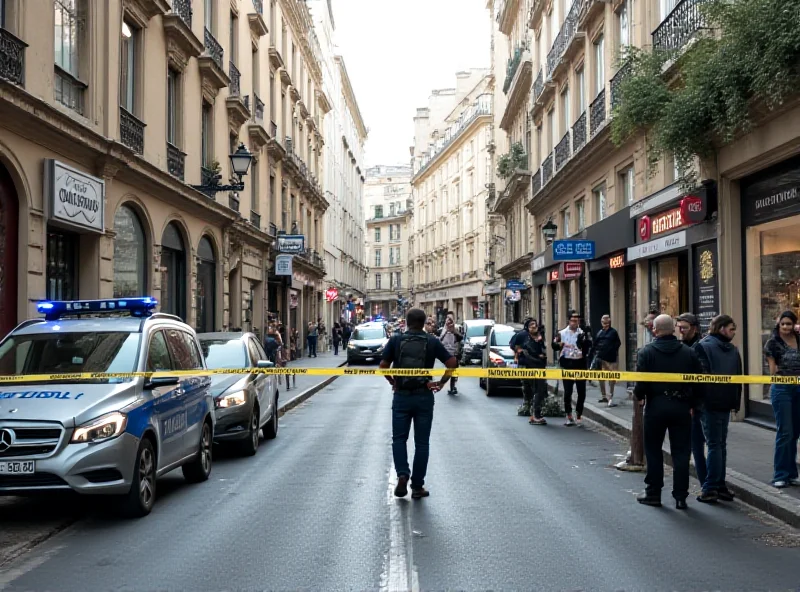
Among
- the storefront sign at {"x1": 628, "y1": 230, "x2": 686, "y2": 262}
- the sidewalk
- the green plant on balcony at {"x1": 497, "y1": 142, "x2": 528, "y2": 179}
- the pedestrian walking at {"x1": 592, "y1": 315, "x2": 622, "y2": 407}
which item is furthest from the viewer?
the green plant on balcony at {"x1": 497, "y1": 142, "x2": 528, "y2": 179}

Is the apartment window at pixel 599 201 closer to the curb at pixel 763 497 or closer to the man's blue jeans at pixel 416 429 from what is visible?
the curb at pixel 763 497

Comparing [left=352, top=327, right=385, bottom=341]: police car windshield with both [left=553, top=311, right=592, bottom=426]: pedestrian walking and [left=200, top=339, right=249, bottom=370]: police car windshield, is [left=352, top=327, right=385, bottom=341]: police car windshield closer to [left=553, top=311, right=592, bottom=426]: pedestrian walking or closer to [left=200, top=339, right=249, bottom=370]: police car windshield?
[left=553, top=311, right=592, bottom=426]: pedestrian walking

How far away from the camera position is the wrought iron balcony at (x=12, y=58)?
11617 millimetres

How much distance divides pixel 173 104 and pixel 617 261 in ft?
38.9

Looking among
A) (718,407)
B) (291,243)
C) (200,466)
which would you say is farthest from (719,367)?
(291,243)

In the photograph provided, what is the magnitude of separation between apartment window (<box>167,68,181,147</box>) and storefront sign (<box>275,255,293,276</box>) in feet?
39.3

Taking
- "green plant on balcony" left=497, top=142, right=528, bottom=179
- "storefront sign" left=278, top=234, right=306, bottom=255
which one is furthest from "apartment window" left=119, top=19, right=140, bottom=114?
"green plant on balcony" left=497, top=142, right=528, bottom=179

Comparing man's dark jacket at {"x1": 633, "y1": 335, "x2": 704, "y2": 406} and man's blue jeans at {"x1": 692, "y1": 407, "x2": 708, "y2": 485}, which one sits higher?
man's dark jacket at {"x1": 633, "y1": 335, "x2": 704, "y2": 406}

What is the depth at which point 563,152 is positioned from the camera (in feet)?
91.8

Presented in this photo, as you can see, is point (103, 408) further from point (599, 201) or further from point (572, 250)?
point (599, 201)

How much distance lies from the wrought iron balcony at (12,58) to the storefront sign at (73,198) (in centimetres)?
135

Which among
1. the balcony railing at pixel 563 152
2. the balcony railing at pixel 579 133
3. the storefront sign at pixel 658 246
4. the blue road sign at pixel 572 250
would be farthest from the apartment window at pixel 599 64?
the storefront sign at pixel 658 246

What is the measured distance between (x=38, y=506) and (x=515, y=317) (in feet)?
121

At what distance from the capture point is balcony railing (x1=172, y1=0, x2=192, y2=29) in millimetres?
19812
